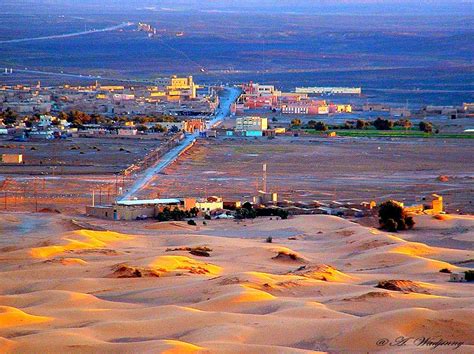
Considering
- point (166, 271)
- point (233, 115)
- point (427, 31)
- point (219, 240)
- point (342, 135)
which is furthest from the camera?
point (427, 31)

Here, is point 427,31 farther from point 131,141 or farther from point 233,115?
point 131,141

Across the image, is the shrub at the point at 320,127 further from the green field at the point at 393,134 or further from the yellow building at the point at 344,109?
the yellow building at the point at 344,109

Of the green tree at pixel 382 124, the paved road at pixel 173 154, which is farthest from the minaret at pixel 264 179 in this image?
the green tree at pixel 382 124

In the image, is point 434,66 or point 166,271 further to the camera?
point 434,66

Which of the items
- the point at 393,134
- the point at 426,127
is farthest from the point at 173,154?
the point at 426,127

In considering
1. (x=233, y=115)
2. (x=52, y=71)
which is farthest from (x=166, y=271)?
(x=52, y=71)

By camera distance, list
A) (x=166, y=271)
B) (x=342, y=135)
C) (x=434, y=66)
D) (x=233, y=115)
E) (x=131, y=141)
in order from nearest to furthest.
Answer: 1. (x=166, y=271)
2. (x=131, y=141)
3. (x=342, y=135)
4. (x=233, y=115)
5. (x=434, y=66)

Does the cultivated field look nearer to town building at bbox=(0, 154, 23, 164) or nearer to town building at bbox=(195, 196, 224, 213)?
town building at bbox=(0, 154, 23, 164)
